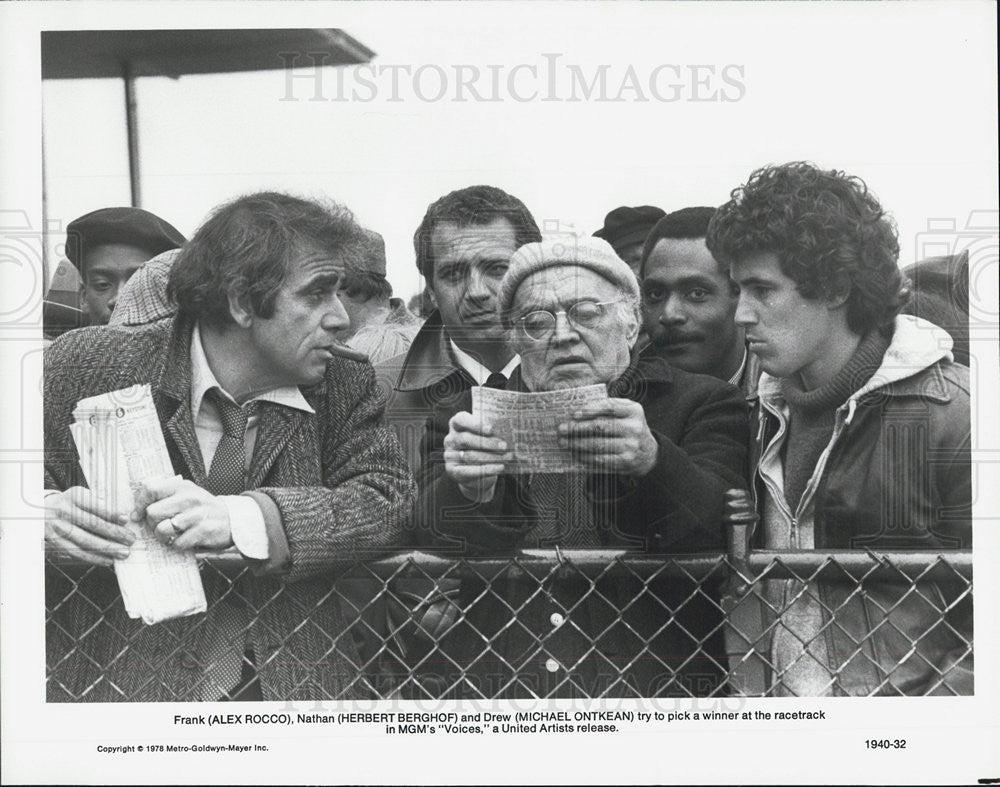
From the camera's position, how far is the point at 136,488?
3.04 metres

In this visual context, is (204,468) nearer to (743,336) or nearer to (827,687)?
(743,336)

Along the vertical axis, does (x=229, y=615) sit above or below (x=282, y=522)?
below

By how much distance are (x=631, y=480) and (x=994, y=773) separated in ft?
4.88

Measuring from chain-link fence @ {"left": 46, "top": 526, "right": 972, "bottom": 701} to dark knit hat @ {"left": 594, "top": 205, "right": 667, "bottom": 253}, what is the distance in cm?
93

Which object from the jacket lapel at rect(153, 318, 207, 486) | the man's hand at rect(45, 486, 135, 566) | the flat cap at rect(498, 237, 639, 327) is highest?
the flat cap at rect(498, 237, 639, 327)

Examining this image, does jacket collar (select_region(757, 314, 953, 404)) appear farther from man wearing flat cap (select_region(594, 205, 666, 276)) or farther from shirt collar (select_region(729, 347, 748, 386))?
man wearing flat cap (select_region(594, 205, 666, 276))

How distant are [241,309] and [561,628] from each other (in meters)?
1.38

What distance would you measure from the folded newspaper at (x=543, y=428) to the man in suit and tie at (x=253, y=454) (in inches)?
13.5

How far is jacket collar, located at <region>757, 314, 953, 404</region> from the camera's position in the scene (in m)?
3.02

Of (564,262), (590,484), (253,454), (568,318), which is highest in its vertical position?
(564,262)

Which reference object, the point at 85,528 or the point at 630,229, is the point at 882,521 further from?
the point at 85,528

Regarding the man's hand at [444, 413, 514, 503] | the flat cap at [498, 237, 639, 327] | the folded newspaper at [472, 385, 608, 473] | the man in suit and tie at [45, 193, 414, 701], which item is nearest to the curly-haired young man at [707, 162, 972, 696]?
the flat cap at [498, 237, 639, 327]
